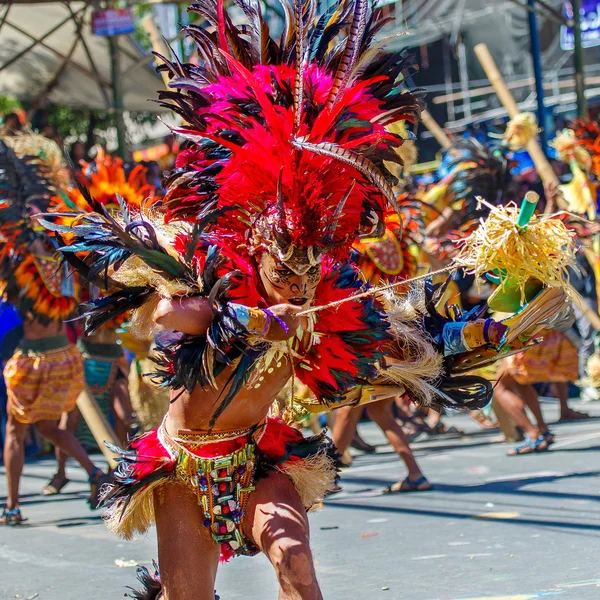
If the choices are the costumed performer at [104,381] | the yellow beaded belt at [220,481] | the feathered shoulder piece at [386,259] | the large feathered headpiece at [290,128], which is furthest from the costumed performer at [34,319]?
the yellow beaded belt at [220,481]

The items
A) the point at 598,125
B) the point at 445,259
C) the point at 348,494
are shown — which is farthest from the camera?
the point at 598,125

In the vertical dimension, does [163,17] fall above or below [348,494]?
above

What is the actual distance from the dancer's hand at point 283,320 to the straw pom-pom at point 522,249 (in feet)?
2.24

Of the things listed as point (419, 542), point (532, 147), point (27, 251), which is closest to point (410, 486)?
point (419, 542)

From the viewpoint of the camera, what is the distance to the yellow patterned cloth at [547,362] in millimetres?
8336

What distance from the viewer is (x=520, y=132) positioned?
894 centimetres

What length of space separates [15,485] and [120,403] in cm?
226

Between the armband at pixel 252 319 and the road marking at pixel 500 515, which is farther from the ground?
the armband at pixel 252 319

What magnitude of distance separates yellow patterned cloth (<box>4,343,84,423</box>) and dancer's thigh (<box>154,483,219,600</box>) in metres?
3.66

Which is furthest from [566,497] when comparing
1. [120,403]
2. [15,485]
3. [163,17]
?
[163,17]

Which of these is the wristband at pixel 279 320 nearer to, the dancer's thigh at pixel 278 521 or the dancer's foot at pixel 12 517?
the dancer's thigh at pixel 278 521

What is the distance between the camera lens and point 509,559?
5070 millimetres

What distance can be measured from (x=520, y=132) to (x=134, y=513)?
6.20 m

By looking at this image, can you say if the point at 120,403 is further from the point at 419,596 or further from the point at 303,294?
the point at 303,294
